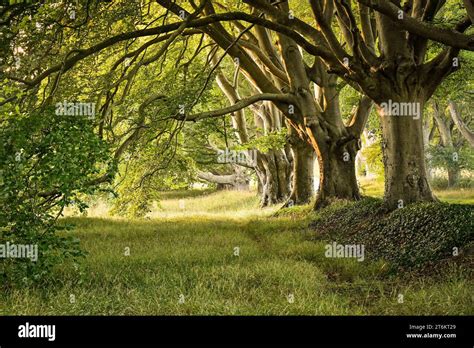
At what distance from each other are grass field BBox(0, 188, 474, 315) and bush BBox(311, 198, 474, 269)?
1.94 ft

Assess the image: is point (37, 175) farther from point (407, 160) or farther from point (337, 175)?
point (337, 175)

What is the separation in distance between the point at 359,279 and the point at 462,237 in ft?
6.25

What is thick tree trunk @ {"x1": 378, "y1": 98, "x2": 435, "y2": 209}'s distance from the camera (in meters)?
11.1

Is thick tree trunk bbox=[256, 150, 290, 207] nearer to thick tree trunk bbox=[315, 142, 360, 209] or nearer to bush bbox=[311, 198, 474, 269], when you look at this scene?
thick tree trunk bbox=[315, 142, 360, 209]

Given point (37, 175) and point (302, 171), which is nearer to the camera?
point (37, 175)

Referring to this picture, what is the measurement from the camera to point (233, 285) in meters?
6.55

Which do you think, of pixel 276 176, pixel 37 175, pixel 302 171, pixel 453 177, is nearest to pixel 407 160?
pixel 302 171

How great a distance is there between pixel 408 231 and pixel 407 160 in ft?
7.83

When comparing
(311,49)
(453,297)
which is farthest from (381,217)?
(453,297)

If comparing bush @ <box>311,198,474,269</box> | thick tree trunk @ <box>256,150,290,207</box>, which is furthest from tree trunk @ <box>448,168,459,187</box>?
bush @ <box>311,198,474,269</box>

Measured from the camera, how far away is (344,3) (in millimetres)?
10102

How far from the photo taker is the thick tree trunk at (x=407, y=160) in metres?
11.1

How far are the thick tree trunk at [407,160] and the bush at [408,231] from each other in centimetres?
64

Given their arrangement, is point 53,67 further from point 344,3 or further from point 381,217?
point 381,217
